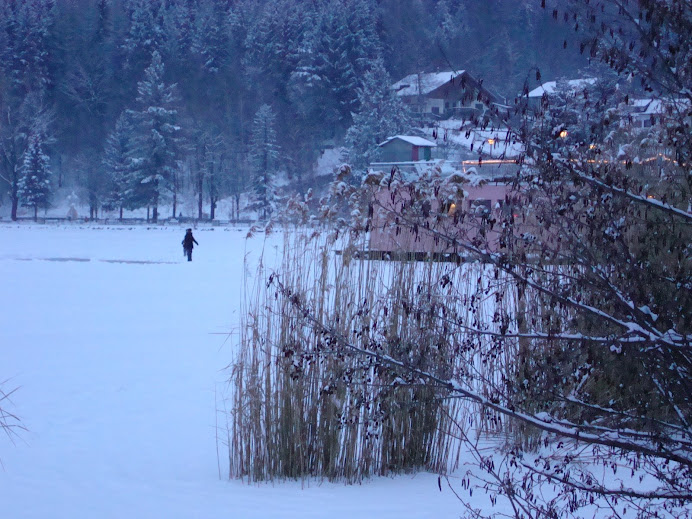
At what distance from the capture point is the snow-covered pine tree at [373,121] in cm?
4784

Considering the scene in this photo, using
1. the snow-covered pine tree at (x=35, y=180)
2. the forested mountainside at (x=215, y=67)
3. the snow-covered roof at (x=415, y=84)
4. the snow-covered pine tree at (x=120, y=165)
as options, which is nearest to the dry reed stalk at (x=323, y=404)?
the snow-covered roof at (x=415, y=84)

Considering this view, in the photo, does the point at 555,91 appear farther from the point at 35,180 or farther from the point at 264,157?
the point at 35,180

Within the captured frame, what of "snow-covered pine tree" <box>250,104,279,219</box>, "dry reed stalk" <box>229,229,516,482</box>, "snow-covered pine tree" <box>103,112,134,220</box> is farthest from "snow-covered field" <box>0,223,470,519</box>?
"snow-covered pine tree" <box>103,112,134,220</box>

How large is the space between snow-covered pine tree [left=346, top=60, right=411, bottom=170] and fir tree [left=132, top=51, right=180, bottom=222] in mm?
15166

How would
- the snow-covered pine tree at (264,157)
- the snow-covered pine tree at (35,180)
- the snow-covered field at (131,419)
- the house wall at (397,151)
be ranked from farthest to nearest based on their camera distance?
the snow-covered pine tree at (35,180), the snow-covered pine tree at (264,157), the house wall at (397,151), the snow-covered field at (131,419)

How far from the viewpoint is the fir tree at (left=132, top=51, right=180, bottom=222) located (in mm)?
56812

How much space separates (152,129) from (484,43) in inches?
1041

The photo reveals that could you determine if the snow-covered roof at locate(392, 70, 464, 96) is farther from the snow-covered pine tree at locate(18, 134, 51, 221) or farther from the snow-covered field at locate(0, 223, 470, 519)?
the snow-covered field at locate(0, 223, 470, 519)

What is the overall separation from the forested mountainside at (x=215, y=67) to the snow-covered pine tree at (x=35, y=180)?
83.0 inches

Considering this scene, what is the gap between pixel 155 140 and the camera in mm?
58125

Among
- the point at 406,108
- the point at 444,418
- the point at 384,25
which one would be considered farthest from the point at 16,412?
the point at 384,25

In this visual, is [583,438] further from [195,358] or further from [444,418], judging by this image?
[195,358]

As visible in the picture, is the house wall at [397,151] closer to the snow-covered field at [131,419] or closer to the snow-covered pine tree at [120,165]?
the snow-covered field at [131,419]

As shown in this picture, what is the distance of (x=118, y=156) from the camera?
197 feet
